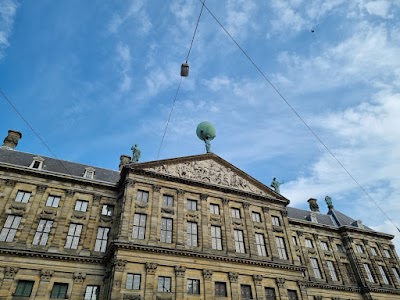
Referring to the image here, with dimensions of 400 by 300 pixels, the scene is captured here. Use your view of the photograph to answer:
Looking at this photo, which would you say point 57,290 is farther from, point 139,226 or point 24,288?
point 139,226

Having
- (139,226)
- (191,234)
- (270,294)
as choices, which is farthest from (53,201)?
(270,294)

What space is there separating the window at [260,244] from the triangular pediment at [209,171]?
15.1 ft

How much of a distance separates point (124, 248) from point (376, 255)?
106 feet

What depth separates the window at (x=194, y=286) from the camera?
22.6 metres

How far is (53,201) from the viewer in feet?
83.8

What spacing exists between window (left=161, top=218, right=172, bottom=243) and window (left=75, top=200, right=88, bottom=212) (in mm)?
7154

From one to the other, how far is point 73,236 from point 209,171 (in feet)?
45.5

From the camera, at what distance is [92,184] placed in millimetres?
27500

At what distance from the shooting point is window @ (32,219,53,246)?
23188mm

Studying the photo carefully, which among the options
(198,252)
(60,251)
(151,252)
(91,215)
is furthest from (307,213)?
(60,251)

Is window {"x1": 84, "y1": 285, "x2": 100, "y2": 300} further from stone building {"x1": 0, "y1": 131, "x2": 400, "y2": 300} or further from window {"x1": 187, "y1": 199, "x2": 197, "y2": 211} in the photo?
window {"x1": 187, "y1": 199, "x2": 197, "y2": 211}

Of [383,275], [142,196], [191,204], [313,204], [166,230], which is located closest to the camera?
[166,230]

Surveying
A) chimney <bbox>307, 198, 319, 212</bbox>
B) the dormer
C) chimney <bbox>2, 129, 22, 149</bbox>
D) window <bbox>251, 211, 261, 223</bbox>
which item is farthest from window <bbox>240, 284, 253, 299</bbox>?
chimney <bbox>2, 129, 22, 149</bbox>

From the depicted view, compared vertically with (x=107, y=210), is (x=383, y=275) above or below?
below
